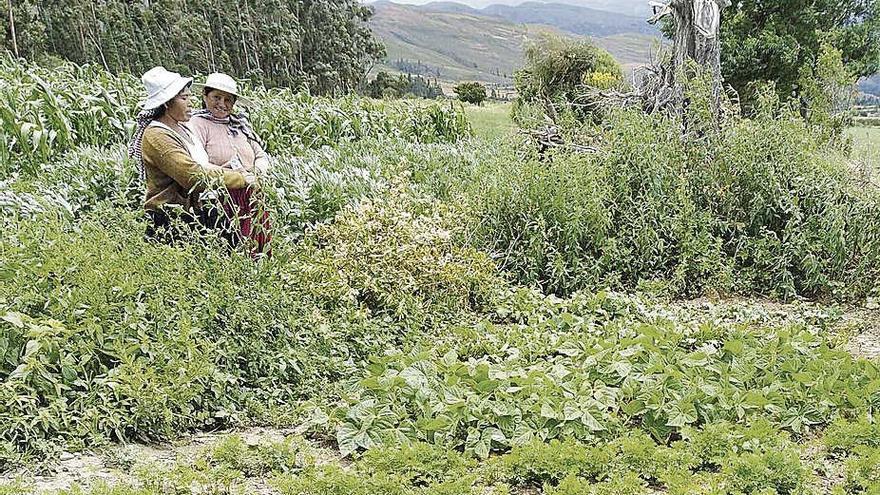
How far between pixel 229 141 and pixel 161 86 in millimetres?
555

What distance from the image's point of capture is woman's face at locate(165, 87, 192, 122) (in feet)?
14.8

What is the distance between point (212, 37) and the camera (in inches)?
811

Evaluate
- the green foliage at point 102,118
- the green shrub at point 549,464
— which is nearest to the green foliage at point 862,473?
the green shrub at point 549,464

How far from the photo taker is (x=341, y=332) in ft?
14.4

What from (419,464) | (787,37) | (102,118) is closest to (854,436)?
(419,464)

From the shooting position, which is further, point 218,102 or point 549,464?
point 218,102

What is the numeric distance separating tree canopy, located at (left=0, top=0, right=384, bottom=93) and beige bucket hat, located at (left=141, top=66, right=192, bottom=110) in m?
11.9

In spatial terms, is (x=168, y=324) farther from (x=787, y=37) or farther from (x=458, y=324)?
(x=787, y=37)

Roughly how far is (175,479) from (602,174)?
4110 mm

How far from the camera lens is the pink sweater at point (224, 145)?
15.9ft

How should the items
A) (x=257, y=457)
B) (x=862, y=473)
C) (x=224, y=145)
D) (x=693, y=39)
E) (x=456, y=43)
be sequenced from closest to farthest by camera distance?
(x=862, y=473)
(x=257, y=457)
(x=224, y=145)
(x=693, y=39)
(x=456, y=43)

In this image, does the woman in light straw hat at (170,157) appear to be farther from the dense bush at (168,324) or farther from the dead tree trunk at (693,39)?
the dead tree trunk at (693,39)

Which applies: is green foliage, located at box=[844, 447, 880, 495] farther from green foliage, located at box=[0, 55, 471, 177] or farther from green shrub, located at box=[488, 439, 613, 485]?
green foliage, located at box=[0, 55, 471, 177]

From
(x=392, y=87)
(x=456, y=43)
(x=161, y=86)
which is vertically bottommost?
(x=456, y=43)
